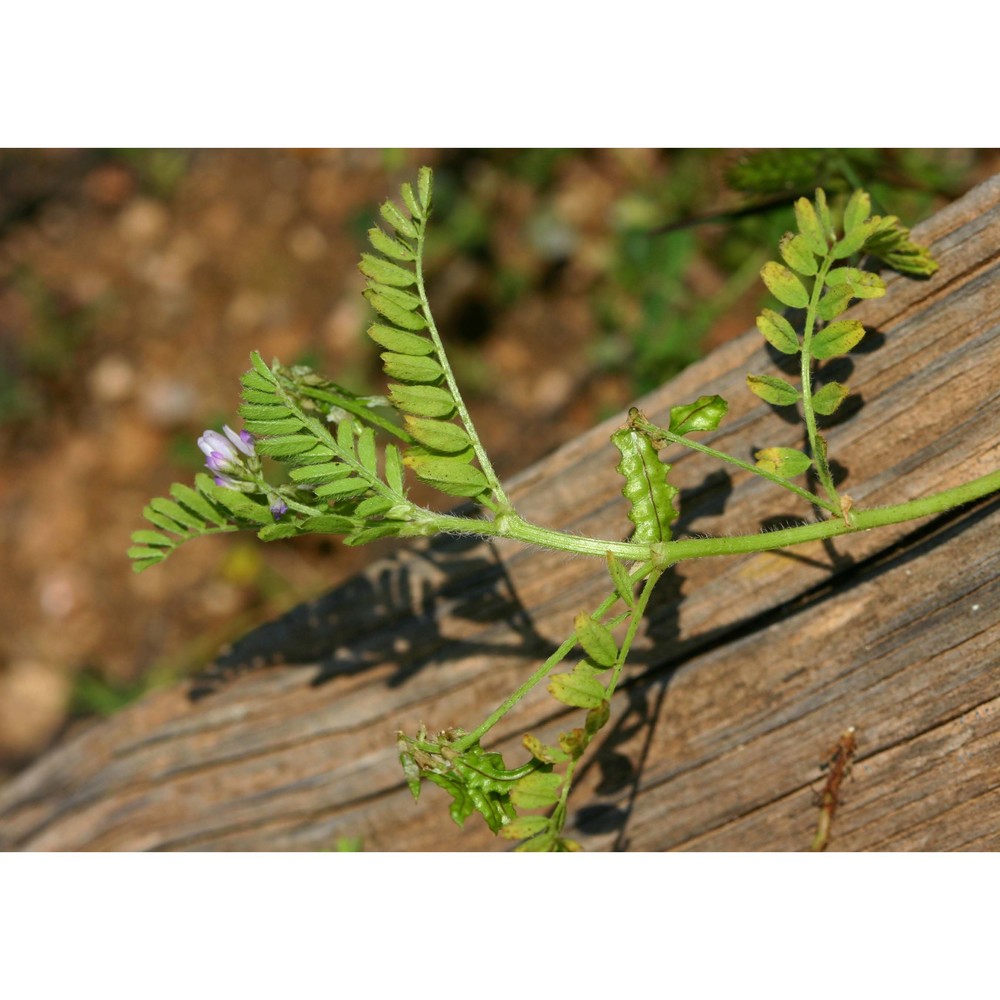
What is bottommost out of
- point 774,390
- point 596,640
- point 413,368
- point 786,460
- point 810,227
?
point 596,640

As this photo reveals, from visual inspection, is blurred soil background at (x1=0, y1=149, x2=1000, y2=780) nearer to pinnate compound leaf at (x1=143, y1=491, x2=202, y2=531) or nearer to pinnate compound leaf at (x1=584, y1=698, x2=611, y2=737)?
pinnate compound leaf at (x1=143, y1=491, x2=202, y2=531)

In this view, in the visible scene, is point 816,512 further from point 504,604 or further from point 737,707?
point 504,604

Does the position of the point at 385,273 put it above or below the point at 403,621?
above

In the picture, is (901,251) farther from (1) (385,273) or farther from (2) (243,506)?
(2) (243,506)

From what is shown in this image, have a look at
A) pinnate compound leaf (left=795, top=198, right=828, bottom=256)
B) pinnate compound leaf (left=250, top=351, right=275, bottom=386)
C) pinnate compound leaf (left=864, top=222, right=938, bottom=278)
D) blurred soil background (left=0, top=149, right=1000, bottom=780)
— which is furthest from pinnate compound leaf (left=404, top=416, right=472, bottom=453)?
blurred soil background (left=0, top=149, right=1000, bottom=780)

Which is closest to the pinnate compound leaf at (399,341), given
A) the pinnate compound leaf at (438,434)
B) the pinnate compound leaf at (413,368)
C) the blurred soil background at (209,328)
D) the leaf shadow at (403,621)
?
the pinnate compound leaf at (413,368)

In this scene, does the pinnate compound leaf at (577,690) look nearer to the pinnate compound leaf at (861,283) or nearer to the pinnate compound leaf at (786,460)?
the pinnate compound leaf at (786,460)

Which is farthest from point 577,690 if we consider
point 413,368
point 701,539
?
point 413,368
